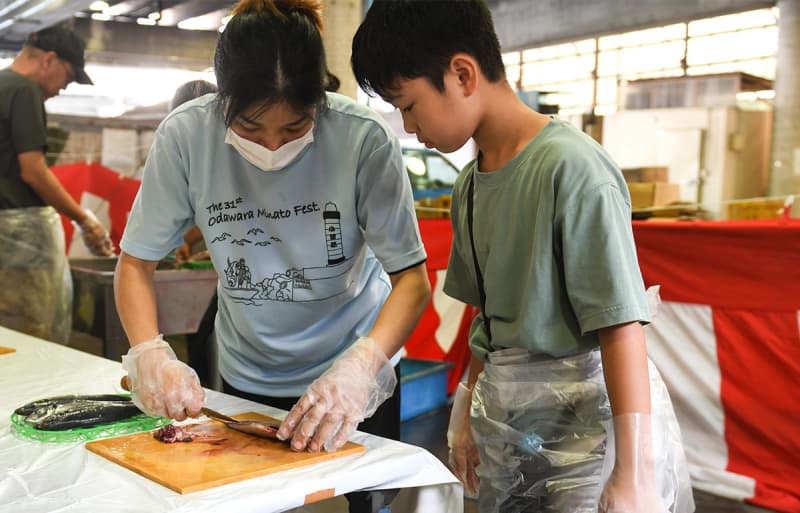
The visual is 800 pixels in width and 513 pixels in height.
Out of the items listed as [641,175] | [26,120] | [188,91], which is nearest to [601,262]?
[188,91]

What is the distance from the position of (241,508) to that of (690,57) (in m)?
9.30

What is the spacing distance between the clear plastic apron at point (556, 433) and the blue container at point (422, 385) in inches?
91.6

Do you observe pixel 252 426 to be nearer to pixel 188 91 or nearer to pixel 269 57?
pixel 269 57

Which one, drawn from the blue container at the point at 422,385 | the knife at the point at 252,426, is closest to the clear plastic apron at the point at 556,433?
the knife at the point at 252,426

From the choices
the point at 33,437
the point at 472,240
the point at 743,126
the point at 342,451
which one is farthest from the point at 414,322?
the point at 743,126

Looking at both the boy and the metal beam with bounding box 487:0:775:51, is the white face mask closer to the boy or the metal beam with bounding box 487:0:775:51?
the boy

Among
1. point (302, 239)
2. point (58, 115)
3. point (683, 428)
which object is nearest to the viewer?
point (302, 239)

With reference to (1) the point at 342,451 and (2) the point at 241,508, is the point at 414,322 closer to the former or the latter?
(1) the point at 342,451

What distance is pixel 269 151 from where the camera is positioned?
1.32 metres

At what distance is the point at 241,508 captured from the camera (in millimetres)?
911

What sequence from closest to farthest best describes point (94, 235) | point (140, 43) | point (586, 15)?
point (94, 235) → point (140, 43) → point (586, 15)

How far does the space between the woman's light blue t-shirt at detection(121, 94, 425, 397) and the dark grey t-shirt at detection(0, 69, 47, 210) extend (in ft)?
5.91

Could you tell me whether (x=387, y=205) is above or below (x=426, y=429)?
above

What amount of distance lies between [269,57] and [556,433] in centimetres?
72
